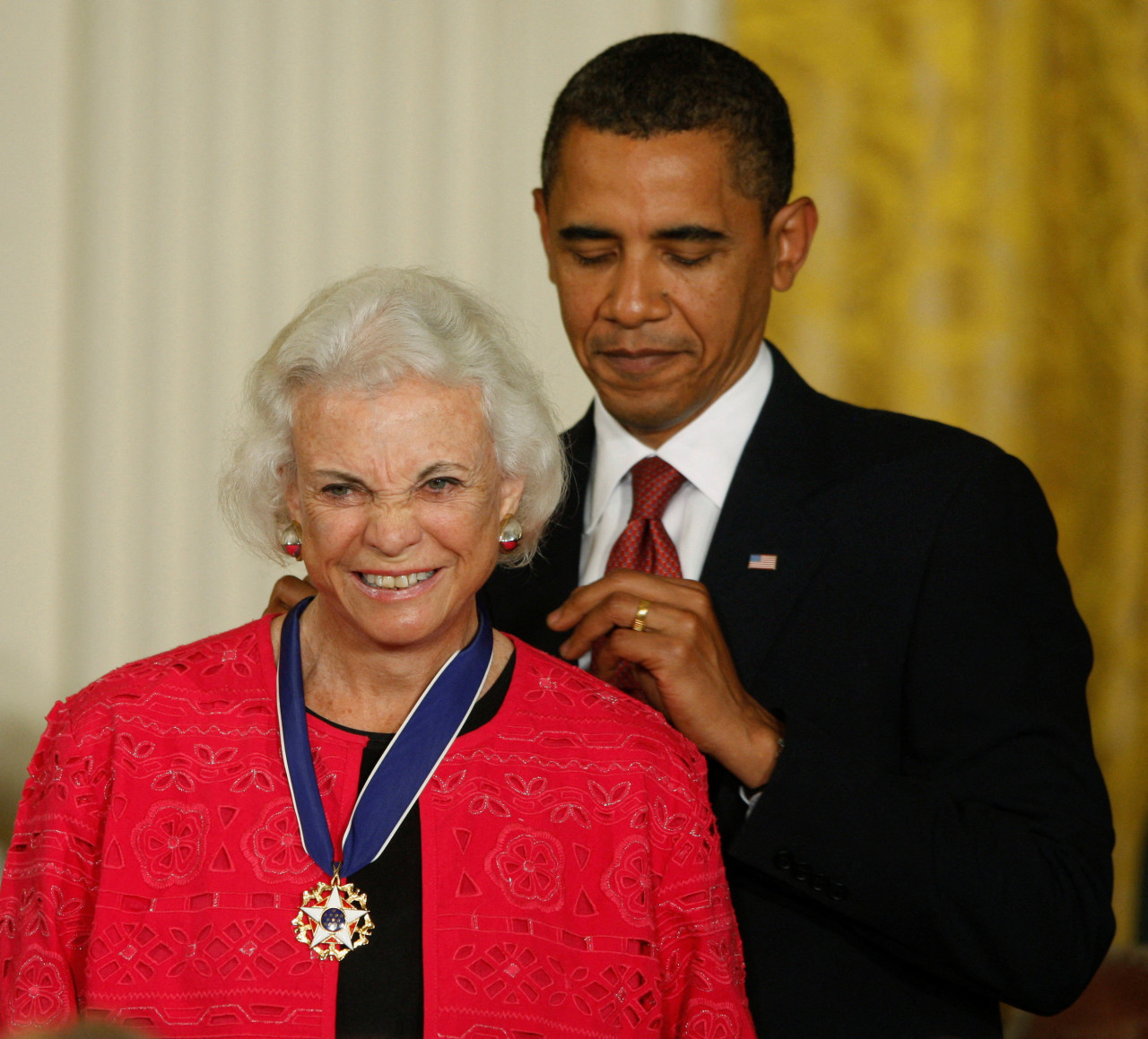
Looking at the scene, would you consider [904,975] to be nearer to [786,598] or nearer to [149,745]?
[786,598]

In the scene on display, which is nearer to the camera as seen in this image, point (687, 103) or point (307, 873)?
point (307, 873)

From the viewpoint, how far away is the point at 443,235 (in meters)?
4.29

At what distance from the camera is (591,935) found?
6.46ft

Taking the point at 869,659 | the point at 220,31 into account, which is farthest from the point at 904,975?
the point at 220,31

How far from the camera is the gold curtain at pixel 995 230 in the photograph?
409cm

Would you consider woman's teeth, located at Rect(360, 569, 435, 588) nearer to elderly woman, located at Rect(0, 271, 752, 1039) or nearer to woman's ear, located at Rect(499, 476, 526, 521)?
elderly woman, located at Rect(0, 271, 752, 1039)

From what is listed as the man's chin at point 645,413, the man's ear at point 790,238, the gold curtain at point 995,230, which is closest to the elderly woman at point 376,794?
the man's chin at point 645,413

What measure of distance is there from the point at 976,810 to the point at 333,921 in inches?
37.8

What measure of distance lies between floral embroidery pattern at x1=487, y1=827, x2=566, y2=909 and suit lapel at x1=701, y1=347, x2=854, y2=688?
1.66 feet

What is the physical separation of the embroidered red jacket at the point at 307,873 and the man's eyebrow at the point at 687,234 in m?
0.83

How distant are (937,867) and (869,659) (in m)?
0.36

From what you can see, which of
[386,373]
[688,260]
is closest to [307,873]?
[386,373]

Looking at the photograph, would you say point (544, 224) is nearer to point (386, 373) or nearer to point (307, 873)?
point (386, 373)

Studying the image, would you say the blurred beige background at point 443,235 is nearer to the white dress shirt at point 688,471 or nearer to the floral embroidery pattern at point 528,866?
the white dress shirt at point 688,471
